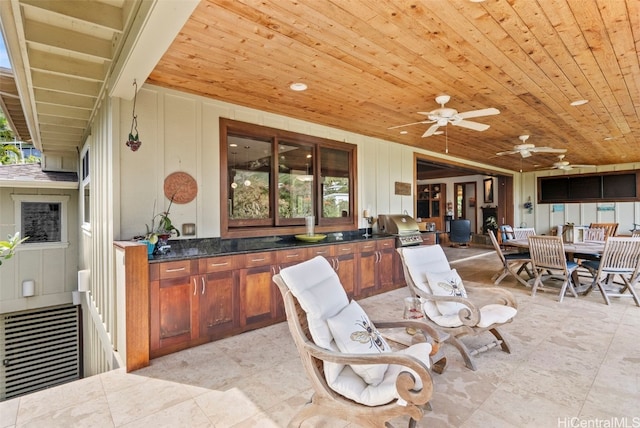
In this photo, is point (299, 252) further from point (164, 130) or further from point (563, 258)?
point (563, 258)

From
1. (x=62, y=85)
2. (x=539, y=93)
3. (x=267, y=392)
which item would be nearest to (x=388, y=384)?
(x=267, y=392)

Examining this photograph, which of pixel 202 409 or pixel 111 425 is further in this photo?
pixel 202 409

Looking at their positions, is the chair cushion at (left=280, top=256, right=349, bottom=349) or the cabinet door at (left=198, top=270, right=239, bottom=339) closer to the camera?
the chair cushion at (left=280, top=256, right=349, bottom=349)

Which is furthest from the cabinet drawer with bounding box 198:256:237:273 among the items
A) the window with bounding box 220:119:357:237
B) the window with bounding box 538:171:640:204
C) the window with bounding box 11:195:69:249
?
the window with bounding box 538:171:640:204

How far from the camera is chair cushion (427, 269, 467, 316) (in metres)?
2.77

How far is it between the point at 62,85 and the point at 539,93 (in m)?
5.11

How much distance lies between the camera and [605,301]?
14.4 feet

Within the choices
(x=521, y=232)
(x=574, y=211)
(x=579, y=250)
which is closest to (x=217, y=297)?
(x=579, y=250)

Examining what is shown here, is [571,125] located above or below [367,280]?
above

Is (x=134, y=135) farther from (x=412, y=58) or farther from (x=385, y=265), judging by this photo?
(x=385, y=265)

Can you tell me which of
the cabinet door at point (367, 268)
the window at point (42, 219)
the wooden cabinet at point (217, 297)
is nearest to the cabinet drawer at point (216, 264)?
the wooden cabinet at point (217, 297)

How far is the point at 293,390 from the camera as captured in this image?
232cm

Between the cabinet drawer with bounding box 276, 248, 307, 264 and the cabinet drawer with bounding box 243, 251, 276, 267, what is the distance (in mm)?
95

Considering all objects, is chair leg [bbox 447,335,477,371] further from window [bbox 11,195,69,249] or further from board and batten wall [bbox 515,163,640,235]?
board and batten wall [bbox 515,163,640,235]
